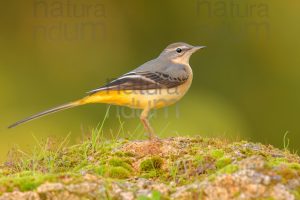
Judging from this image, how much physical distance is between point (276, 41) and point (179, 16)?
178cm

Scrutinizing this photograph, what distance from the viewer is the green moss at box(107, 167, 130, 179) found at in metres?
5.99

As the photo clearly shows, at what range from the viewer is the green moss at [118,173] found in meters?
5.99

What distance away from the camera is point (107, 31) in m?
12.9

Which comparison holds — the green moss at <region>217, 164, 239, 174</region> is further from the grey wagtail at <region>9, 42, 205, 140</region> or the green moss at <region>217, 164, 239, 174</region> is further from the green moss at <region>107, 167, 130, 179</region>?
the grey wagtail at <region>9, 42, 205, 140</region>

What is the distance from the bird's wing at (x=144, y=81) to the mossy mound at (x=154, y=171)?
53.9 inches

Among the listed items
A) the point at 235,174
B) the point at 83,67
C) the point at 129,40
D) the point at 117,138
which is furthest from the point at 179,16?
the point at 235,174

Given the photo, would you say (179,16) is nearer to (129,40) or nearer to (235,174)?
(129,40)

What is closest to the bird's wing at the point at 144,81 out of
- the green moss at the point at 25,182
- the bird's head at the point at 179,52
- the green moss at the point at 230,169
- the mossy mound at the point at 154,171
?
the bird's head at the point at 179,52

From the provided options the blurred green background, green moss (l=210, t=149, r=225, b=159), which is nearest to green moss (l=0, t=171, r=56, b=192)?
green moss (l=210, t=149, r=225, b=159)

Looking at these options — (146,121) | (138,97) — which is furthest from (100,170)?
(138,97)

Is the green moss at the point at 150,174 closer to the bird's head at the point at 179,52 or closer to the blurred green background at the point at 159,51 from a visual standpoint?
the bird's head at the point at 179,52

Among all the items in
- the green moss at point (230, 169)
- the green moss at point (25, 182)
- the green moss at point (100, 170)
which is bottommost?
the green moss at point (100, 170)

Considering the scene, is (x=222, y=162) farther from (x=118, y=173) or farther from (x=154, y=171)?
(x=118, y=173)

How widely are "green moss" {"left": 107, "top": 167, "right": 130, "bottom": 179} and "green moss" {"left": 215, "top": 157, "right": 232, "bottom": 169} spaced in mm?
760
